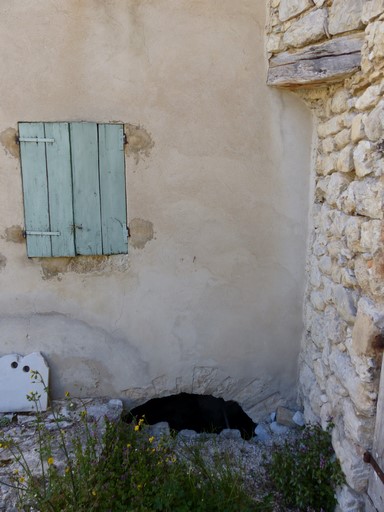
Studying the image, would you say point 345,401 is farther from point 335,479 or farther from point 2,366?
point 2,366

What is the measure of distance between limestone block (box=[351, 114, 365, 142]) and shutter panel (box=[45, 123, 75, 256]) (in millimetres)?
1937

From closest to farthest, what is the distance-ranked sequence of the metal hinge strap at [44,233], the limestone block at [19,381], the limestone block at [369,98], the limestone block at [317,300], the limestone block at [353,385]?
the limestone block at [369,98] < the limestone block at [353,385] < the limestone block at [317,300] < the metal hinge strap at [44,233] < the limestone block at [19,381]

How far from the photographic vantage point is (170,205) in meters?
3.27

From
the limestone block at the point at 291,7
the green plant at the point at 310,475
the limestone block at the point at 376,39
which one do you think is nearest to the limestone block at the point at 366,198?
the limestone block at the point at 376,39

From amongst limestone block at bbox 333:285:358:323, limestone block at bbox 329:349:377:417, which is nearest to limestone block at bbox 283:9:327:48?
limestone block at bbox 333:285:358:323

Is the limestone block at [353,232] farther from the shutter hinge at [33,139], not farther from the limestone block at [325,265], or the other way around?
the shutter hinge at [33,139]

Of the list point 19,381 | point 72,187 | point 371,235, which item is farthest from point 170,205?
point 19,381

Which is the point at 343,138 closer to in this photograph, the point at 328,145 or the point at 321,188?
the point at 328,145

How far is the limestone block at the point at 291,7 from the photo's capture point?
8.80 feet

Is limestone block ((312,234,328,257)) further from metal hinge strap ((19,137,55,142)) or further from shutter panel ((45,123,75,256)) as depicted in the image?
metal hinge strap ((19,137,55,142))

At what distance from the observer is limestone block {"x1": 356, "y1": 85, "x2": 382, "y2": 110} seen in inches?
84.4

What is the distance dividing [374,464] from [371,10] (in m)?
2.33

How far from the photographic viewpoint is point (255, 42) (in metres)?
3.13

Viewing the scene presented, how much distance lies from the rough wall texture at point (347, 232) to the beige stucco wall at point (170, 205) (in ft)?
0.98
